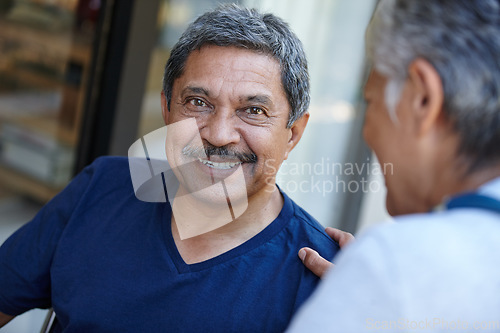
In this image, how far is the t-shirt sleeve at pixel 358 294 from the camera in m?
0.71

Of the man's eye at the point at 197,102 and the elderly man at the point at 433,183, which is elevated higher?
the elderly man at the point at 433,183

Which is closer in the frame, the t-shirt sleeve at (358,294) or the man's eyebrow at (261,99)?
the t-shirt sleeve at (358,294)

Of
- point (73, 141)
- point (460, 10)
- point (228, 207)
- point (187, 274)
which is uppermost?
point (460, 10)

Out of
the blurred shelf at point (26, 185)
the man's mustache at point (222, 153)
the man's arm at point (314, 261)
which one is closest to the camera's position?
the man's arm at point (314, 261)

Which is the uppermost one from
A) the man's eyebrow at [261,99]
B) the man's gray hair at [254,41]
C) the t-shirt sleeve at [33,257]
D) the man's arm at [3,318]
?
the man's gray hair at [254,41]

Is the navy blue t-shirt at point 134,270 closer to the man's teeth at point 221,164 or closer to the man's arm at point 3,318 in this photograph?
the man's arm at point 3,318

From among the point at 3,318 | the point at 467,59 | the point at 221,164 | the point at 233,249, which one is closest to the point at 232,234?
the point at 233,249

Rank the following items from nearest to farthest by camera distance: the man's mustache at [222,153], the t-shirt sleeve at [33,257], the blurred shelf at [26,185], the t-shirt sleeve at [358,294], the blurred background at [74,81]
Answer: the t-shirt sleeve at [358,294] → the man's mustache at [222,153] → the t-shirt sleeve at [33,257] → the blurred background at [74,81] → the blurred shelf at [26,185]

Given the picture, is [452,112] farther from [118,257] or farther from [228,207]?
[118,257]

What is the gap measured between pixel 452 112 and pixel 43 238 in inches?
46.9

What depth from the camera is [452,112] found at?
30.1 inches

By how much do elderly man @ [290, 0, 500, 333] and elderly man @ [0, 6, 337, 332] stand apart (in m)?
0.57

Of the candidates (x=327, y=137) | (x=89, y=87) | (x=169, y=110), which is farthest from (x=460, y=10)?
(x=327, y=137)

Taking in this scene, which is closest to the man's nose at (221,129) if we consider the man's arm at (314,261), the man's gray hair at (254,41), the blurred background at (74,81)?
the man's gray hair at (254,41)
